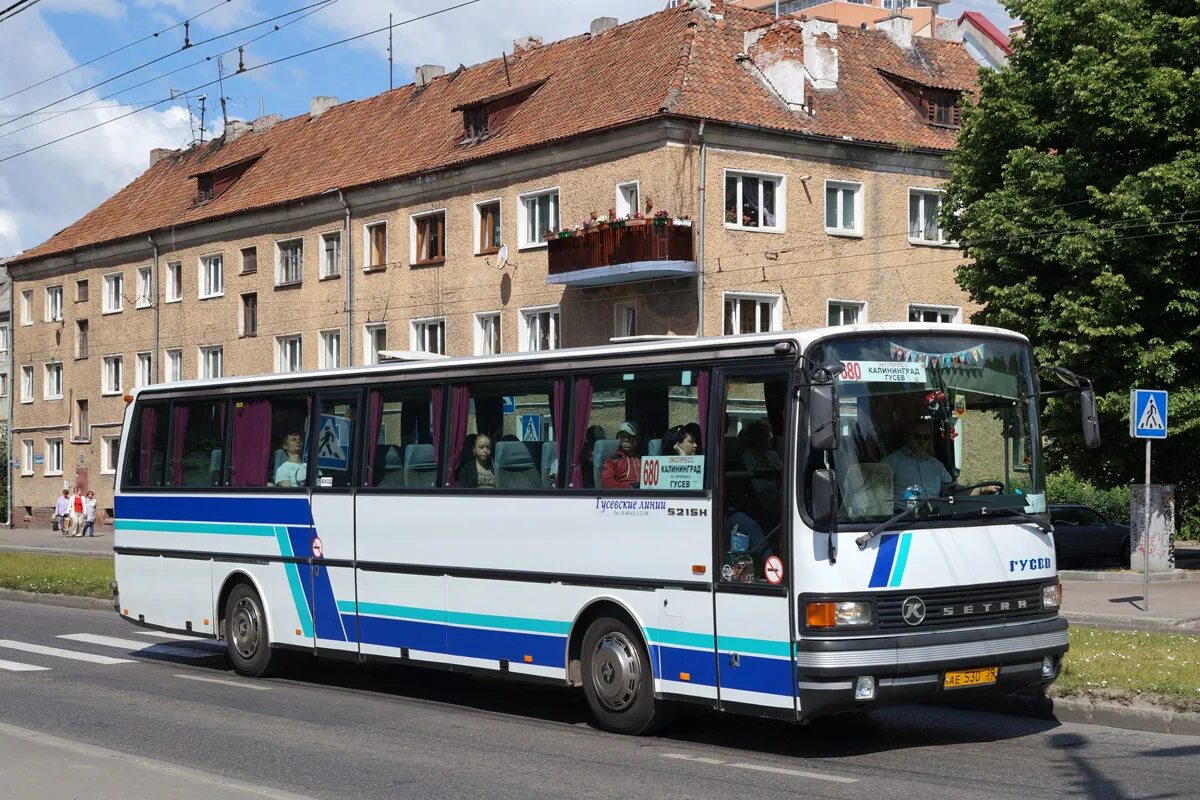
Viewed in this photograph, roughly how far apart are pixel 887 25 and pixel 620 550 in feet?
129

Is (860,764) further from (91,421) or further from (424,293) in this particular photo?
(91,421)

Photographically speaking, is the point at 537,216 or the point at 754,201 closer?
the point at 754,201

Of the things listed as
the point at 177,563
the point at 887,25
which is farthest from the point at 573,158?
the point at 177,563

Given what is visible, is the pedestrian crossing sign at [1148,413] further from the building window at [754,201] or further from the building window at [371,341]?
the building window at [371,341]

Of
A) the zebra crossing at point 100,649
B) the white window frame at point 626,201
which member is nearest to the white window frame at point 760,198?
the white window frame at point 626,201

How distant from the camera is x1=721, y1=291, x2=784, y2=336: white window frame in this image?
124 feet

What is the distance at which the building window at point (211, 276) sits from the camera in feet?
175

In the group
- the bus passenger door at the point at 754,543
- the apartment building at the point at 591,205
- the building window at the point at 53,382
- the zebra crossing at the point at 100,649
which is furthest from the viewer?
the building window at the point at 53,382

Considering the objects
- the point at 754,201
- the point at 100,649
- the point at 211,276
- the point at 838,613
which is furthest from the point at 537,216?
the point at 838,613

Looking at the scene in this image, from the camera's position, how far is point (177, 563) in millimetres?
16578

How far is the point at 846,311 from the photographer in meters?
40.6

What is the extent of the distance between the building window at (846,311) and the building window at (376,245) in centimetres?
1319

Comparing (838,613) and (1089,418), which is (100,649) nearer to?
(838,613)

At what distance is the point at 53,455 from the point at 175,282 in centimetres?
1133
